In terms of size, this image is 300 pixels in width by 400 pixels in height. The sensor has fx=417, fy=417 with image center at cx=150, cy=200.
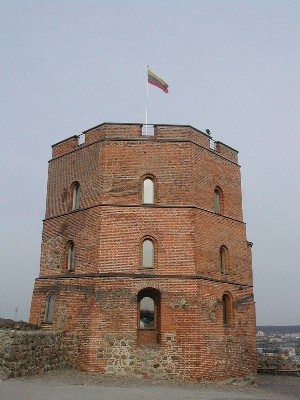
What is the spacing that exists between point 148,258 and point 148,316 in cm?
206

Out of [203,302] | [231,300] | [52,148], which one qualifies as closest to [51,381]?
[203,302]

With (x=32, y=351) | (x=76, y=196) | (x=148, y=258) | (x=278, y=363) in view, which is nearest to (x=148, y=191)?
(x=148, y=258)

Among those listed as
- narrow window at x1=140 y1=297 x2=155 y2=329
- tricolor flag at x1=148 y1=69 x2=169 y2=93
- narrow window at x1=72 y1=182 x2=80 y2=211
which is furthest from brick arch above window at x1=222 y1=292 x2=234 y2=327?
tricolor flag at x1=148 y1=69 x2=169 y2=93

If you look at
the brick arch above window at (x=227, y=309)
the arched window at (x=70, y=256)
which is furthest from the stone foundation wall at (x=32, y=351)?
the brick arch above window at (x=227, y=309)

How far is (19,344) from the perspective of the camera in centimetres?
1299

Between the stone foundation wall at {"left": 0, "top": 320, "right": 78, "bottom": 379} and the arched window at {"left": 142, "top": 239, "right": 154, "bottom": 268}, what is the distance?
3656mm

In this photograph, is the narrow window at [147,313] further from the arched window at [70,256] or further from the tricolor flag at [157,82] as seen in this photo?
the tricolor flag at [157,82]

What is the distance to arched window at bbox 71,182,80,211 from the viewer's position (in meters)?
16.9

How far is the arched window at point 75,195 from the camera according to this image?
1694 centimetres

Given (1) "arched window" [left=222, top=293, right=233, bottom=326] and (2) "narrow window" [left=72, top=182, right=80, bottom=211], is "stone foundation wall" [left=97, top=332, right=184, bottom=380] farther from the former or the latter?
(2) "narrow window" [left=72, top=182, right=80, bottom=211]

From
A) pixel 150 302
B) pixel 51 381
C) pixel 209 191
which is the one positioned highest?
pixel 209 191

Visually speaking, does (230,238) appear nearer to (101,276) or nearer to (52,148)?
(101,276)

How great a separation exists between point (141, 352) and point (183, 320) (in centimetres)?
178

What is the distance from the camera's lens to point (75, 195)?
17.2 meters
